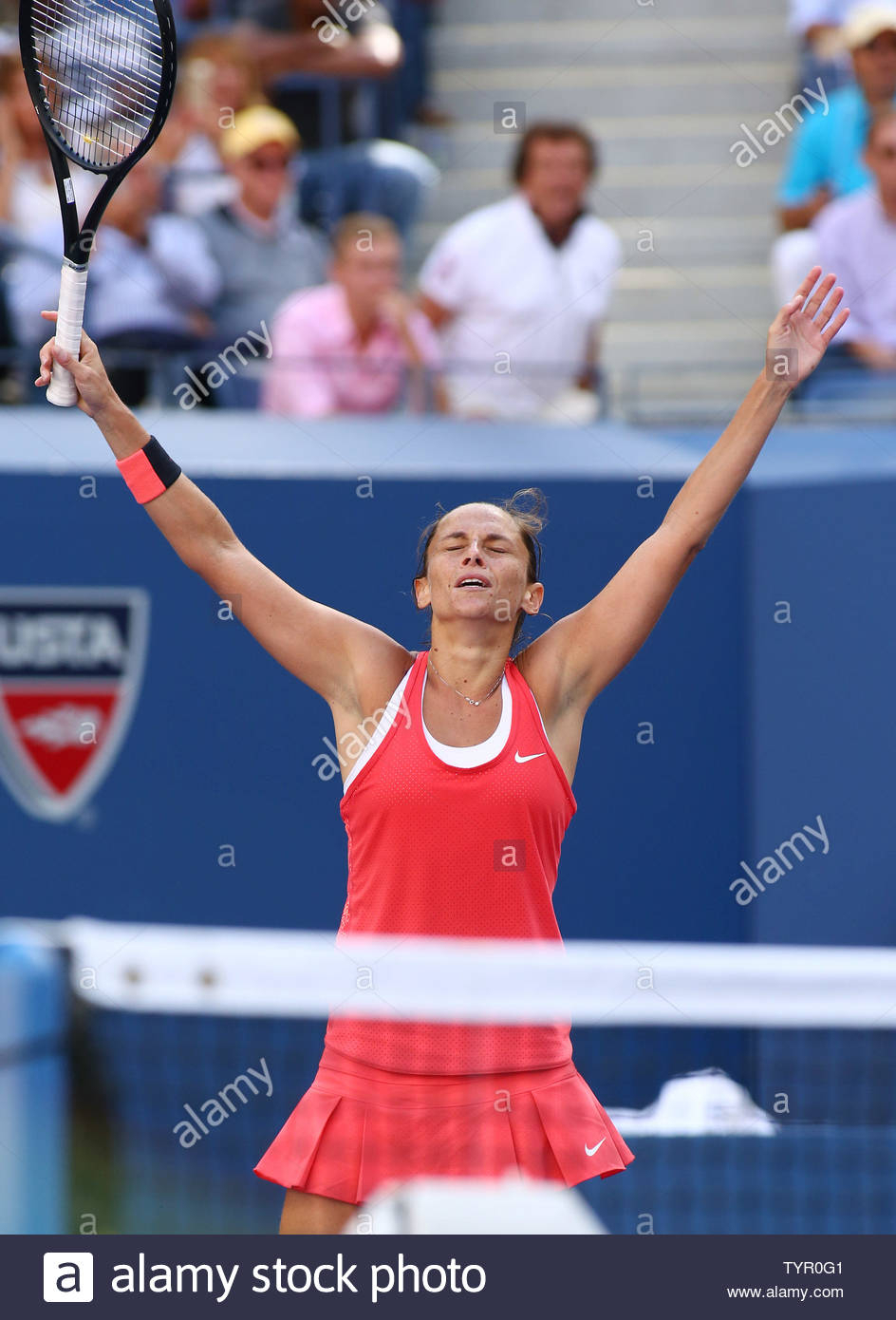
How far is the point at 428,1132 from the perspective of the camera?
122 inches

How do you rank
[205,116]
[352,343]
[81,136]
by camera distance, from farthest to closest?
1. [205,116]
2. [352,343]
3. [81,136]

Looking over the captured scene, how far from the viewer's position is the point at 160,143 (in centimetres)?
709

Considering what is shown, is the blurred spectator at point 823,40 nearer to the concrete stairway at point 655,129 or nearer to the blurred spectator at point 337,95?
the concrete stairway at point 655,129

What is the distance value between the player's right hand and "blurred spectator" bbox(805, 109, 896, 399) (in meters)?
3.27

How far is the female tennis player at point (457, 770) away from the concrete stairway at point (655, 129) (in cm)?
386

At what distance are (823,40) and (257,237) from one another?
256 centimetres

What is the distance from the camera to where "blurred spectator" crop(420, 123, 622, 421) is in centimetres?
629

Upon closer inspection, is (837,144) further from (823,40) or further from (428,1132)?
(428,1132)

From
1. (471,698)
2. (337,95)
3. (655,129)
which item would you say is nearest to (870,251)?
(655,129)

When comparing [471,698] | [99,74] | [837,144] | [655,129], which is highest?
[655,129]
